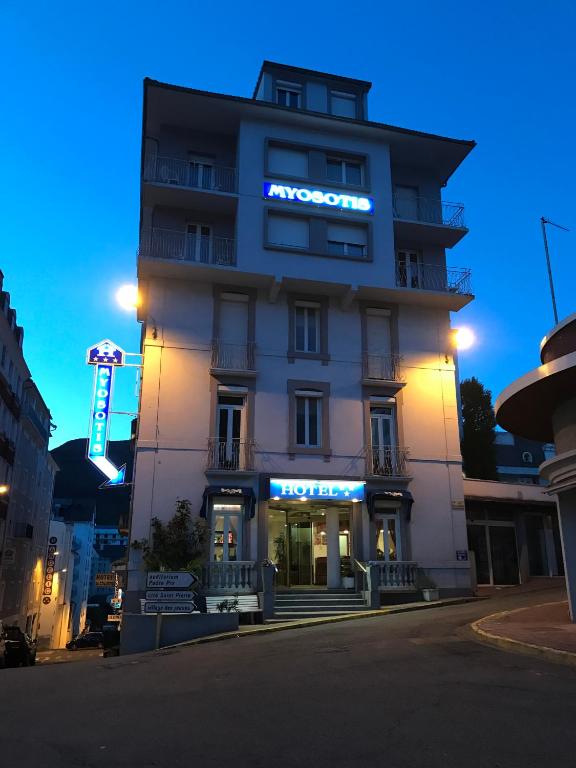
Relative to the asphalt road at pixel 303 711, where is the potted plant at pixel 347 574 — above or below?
above

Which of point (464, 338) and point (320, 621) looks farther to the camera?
point (464, 338)

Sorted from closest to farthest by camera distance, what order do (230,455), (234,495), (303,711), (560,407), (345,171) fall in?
(303,711), (560,407), (234,495), (230,455), (345,171)

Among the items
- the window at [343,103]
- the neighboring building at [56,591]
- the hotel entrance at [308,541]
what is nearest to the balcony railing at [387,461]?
the hotel entrance at [308,541]

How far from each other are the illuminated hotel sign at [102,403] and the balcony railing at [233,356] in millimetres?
3228

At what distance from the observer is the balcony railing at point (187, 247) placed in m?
22.8

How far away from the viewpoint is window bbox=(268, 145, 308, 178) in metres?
24.5

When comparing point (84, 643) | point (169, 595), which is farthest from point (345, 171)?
point (84, 643)

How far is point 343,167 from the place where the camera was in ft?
83.3

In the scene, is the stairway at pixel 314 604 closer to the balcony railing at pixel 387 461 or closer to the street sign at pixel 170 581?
the balcony railing at pixel 387 461

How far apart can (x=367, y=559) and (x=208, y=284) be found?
11106 millimetres

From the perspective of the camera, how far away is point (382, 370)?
2350cm

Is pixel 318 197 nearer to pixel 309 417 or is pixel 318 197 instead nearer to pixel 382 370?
pixel 382 370

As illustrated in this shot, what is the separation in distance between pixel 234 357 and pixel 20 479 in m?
22.6

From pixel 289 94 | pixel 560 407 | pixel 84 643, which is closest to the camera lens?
pixel 560 407
